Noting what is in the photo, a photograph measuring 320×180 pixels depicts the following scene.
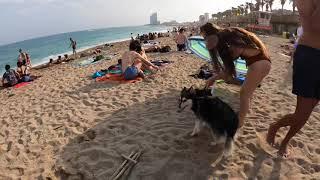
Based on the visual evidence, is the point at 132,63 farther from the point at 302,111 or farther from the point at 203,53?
the point at 302,111

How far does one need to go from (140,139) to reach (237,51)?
1777mm

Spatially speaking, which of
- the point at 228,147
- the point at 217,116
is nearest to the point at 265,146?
the point at 228,147

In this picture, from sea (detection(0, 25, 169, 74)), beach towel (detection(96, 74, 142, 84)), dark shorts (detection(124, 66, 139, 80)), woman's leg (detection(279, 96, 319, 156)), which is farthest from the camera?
sea (detection(0, 25, 169, 74))

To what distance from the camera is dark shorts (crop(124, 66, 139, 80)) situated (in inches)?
342

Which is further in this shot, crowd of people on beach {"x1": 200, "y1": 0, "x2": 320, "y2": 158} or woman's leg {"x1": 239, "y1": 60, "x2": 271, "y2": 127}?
woman's leg {"x1": 239, "y1": 60, "x2": 271, "y2": 127}

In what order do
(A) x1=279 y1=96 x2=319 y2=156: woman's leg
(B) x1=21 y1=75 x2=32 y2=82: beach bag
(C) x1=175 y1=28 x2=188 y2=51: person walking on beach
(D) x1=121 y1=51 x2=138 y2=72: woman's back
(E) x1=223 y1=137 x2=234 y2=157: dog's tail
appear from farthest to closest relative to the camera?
(C) x1=175 y1=28 x2=188 y2=51: person walking on beach
(B) x1=21 y1=75 x2=32 y2=82: beach bag
(D) x1=121 y1=51 x2=138 y2=72: woman's back
(E) x1=223 y1=137 x2=234 y2=157: dog's tail
(A) x1=279 y1=96 x2=319 y2=156: woman's leg

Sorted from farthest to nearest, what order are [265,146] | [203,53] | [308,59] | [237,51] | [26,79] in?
[26,79], [203,53], [265,146], [237,51], [308,59]

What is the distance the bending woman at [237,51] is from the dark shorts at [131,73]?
4.81 m

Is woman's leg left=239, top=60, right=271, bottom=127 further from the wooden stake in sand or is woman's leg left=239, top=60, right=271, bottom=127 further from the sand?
the wooden stake in sand

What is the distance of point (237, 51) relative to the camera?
12.6 feet

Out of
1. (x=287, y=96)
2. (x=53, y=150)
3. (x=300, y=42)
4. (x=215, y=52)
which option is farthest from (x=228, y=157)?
(x=287, y=96)

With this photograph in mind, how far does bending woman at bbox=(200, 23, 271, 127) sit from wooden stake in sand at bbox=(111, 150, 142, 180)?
1412mm

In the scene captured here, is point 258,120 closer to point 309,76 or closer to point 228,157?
point 228,157

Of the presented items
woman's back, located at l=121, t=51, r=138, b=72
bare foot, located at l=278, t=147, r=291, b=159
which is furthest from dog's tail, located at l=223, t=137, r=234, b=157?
woman's back, located at l=121, t=51, r=138, b=72
